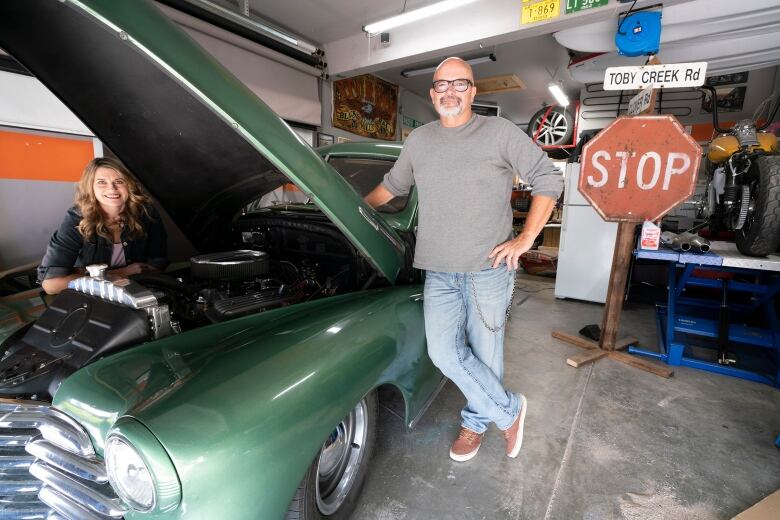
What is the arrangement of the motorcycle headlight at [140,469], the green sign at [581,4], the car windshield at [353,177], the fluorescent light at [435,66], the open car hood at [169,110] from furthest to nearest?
the fluorescent light at [435,66]
the green sign at [581,4]
the car windshield at [353,177]
the open car hood at [169,110]
the motorcycle headlight at [140,469]

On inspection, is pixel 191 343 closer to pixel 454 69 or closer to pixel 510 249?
pixel 510 249

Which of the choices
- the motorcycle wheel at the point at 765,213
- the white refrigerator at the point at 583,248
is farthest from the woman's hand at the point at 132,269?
the white refrigerator at the point at 583,248

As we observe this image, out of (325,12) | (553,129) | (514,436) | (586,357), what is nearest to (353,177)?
(514,436)

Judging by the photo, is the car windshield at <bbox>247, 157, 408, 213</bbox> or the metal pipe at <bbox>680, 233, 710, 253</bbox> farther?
the metal pipe at <bbox>680, 233, 710, 253</bbox>

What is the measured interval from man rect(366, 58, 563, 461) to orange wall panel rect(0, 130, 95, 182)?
12.2ft

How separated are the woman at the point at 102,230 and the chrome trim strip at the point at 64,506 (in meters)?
1.13

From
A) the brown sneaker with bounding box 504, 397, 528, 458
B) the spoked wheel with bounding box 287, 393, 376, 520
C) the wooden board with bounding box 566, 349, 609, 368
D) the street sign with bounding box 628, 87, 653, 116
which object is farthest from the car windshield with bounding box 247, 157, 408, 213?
the street sign with bounding box 628, 87, 653, 116

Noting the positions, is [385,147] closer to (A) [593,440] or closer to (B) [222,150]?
(B) [222,150]

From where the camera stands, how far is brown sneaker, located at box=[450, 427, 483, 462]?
1693mm

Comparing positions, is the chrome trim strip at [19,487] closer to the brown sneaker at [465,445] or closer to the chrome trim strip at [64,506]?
the chrome trim strip at [64,506]

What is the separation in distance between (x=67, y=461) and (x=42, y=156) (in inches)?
153

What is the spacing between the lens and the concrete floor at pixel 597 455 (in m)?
1.46

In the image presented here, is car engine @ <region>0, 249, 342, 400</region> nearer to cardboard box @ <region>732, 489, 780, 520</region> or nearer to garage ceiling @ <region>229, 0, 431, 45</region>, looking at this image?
cardboard box @ <region>732, 489, 780, 520</region>

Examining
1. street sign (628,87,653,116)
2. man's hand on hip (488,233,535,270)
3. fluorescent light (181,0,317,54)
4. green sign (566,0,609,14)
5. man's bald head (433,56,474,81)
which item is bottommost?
man's hand on hip (488,233,535,270)
